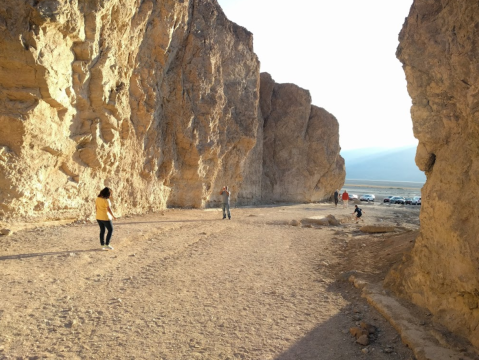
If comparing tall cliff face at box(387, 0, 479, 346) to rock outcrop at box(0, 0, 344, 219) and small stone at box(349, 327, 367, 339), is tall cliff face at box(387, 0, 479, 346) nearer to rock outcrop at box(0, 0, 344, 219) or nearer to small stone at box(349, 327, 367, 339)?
small stone at box(349, 327, 367, 339)

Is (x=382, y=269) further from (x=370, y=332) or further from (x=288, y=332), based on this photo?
(x=288, y=332)

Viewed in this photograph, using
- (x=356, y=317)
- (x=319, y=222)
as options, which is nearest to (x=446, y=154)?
(x=356, y=317)

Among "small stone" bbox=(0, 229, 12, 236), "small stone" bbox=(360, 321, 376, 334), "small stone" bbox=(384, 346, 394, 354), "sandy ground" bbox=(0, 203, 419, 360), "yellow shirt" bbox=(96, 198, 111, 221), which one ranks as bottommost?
"small stone" bbox=(384, 346, 394, 354)

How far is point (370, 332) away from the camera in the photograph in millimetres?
4219

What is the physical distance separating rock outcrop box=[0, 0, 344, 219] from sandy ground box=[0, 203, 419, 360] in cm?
197

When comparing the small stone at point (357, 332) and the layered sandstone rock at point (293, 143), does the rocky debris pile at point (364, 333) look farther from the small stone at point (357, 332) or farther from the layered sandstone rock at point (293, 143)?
the layered sandstone rock at point (293, 143)

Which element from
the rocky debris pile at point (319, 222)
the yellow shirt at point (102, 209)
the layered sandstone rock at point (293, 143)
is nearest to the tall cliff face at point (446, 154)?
the yellow shirt at point (102, 209)

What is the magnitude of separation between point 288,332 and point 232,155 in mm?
17707

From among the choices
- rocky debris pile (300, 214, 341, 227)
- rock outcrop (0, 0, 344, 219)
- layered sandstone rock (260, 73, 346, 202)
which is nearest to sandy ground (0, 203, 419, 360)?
rock outcrop (0, 0, 344, 219)

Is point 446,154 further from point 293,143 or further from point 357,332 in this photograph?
point 293,143

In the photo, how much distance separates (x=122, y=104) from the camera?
40.0 feet

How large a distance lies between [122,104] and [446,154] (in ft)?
34.1

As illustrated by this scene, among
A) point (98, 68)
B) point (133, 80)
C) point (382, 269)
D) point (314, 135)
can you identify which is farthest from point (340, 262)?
point (314, 135)

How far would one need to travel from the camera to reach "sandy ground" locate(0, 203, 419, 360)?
373 centimetres
